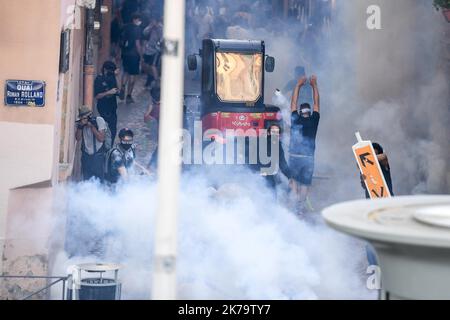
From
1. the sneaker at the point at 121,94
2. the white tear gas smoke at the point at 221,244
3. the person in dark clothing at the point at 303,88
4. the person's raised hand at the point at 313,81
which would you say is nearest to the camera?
the white tear gas smoke at the point at 221,244

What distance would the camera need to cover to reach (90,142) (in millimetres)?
7516

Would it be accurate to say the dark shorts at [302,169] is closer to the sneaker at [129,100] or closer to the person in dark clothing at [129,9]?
the sneaker at [129,100]

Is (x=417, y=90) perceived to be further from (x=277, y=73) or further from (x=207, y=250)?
(x=207, y=250)

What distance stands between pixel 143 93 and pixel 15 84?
187 centimetres

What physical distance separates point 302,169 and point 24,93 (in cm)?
335

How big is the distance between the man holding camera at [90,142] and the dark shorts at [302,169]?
2.15 metres

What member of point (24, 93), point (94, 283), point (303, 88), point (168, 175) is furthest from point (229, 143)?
point (168, 175)

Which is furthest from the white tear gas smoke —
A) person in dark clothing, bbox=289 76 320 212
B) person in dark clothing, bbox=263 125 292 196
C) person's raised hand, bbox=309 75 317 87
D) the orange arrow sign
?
person's raised hand, bbox=309 75 317 87

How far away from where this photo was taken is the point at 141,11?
8.34 meters

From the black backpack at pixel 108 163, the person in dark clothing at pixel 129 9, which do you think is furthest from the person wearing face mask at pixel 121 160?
the person in dark clothing at pixel 129 9

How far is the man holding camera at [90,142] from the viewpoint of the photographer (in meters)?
7.42

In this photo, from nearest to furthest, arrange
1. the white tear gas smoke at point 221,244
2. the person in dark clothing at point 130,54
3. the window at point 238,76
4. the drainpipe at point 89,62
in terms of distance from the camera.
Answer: the white tear gas smoke at point 221,244 → the drainpipe at point 89,62 → the person in dark clothing at point 130,54 → the window at point 238,76
